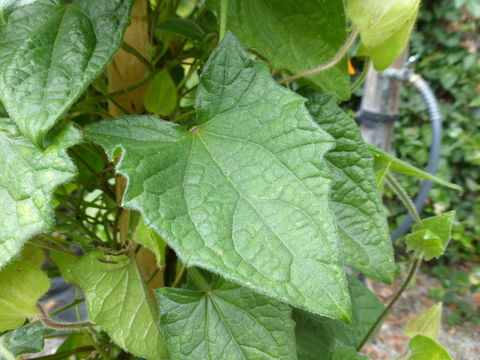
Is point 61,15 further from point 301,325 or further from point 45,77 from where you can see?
point 301,325

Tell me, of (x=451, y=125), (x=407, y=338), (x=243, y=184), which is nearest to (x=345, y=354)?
(x=243, y=184)

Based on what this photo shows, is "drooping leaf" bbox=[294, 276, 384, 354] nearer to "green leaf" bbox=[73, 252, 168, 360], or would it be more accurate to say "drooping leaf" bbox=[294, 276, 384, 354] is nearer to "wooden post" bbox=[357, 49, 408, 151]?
"green leaf" bbox=[73, 252, 168, 360]

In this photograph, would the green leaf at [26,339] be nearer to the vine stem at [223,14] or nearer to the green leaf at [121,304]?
the green leaf at [121,304]

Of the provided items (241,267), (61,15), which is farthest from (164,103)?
(241,267)

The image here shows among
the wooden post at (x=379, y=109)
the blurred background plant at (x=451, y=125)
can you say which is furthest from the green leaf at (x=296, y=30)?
the blurred background plant at (x=451, y=125)

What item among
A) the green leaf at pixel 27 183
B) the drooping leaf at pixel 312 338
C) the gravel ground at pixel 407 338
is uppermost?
the green leaf at pixel 27 183

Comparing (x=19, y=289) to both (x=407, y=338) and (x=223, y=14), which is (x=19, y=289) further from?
(x=407, y=338)
